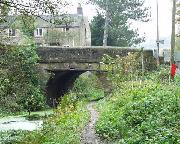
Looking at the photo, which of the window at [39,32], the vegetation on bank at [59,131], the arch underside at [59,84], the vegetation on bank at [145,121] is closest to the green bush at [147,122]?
the vegetation on bank at [145,121]

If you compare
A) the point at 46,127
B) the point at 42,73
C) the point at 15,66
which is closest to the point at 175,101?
the point at 46,127

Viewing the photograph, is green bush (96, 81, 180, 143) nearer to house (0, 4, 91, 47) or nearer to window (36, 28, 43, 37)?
house (0, 4, 91, 47)

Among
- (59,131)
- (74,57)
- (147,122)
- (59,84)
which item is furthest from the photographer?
(59,84)

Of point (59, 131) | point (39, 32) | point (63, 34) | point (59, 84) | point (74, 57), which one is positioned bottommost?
point (59, 84)

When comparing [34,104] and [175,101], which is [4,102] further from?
[34,104]

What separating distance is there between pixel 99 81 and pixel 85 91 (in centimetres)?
441

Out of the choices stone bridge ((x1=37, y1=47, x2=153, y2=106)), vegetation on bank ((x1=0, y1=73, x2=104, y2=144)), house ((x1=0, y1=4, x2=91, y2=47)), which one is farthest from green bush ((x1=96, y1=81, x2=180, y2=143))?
house ((x1=0, y1=4, x2=91, y2=47))

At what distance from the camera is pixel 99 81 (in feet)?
129

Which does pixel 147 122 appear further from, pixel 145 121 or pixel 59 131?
pixel 59 131

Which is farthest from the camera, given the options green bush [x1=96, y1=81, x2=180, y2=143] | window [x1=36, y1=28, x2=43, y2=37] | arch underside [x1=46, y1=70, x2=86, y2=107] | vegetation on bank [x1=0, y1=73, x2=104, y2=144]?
window [x1=36, y1=28, x2=43, y2=37]

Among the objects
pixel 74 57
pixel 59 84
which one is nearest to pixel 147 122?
pixel 74 57

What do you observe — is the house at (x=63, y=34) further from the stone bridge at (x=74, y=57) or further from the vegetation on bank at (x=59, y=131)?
the vegetation on bank at (x=59, y=131)

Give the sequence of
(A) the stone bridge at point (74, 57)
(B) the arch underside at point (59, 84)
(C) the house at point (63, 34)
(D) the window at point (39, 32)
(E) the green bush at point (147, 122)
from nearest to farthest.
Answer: (E) the green bush at point (147, 122), (A) the stone bridge at point (74, 57), (B) the arch underside at point (59, 84), (C) the house at point (63, 34), (D) the window at point (39, 32)

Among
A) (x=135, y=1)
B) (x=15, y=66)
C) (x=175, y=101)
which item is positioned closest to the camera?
(x=175, y=101)
